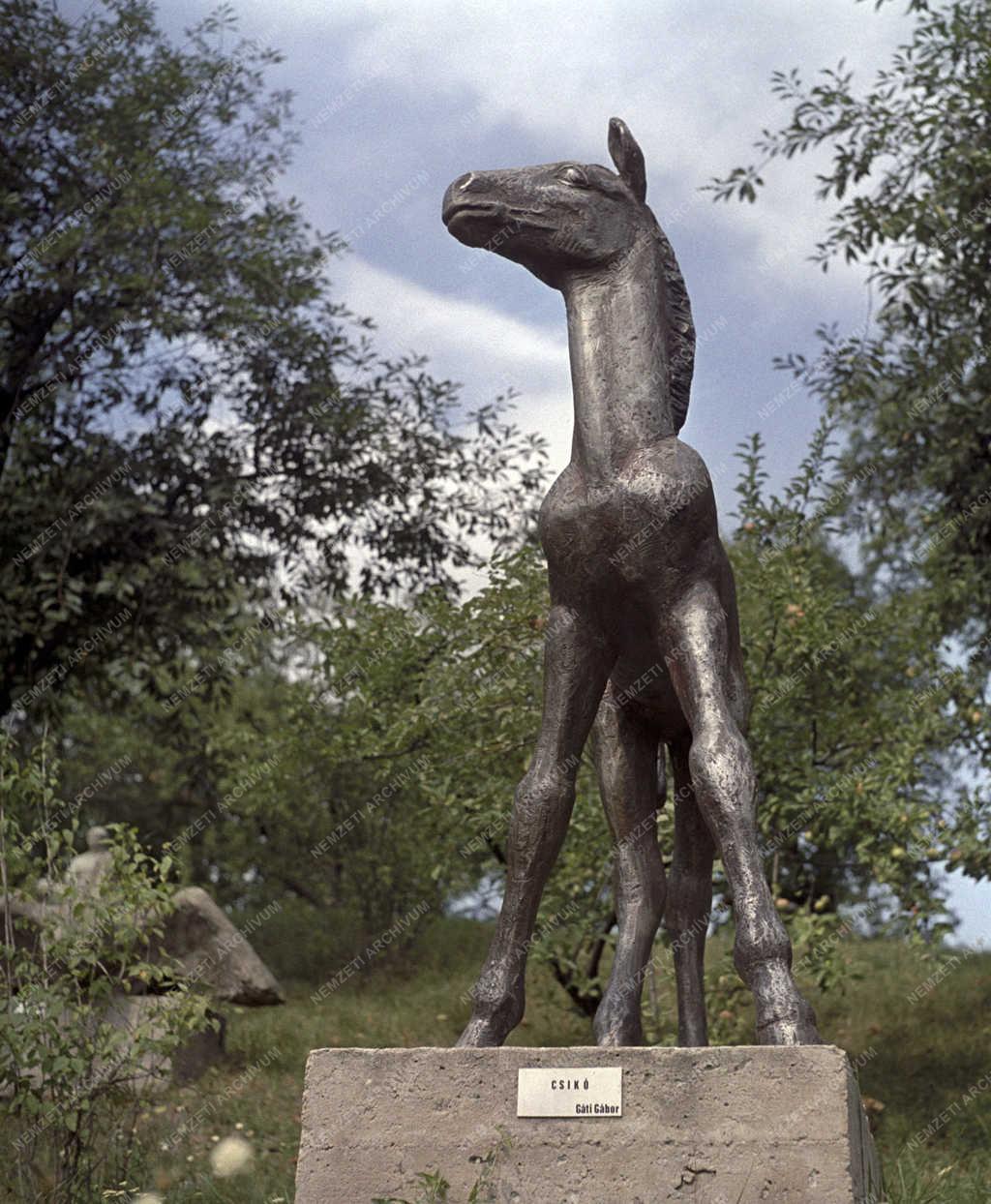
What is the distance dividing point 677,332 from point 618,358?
361mm

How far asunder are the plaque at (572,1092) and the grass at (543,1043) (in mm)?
2027

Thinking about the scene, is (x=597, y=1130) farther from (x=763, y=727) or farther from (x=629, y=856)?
(x=763, y=727)

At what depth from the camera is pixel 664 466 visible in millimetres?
4145

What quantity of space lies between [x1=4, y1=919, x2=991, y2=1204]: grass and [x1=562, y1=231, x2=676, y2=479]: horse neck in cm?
282

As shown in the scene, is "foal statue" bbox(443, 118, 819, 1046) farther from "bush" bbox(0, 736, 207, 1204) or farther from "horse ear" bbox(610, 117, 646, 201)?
"bush" bbox(0, 736, 207, 1204)

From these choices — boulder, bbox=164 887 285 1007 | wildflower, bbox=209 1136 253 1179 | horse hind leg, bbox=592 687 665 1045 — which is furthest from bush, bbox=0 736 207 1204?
boulder, bbox=164 887 285 1007

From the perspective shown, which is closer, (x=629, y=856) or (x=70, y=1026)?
(x=629, y=856)

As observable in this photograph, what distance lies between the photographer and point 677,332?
4.62 metres

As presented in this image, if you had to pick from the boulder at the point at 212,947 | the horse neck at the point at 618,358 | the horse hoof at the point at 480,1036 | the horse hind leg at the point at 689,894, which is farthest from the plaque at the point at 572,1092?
the boulder at the point at 212,947

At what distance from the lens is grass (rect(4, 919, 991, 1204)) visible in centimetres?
713

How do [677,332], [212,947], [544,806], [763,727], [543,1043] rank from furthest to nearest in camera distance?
[212,947] → [543,1043] → [763,727] → [677,332] → [544,806]

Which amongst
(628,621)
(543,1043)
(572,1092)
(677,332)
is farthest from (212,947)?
(572,1092)

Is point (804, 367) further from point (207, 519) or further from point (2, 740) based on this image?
point (2, 740)

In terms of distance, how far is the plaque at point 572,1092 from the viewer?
3.52 meters
